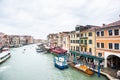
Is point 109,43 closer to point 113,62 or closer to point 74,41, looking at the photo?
point 113,62

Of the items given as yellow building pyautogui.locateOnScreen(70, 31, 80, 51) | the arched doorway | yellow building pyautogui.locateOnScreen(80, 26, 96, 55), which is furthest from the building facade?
yellow building pyautogui.locateOnScreen(70, 31, 80, 51)

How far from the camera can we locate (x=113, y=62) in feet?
90.9

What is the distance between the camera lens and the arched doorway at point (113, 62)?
27180 mm

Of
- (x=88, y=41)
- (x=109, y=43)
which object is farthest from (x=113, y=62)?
(x=88, y=41)

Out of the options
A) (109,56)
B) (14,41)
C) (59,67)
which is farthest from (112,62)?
(14,41)

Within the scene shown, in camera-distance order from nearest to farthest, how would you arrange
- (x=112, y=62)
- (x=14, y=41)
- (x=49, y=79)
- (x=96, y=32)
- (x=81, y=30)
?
(x=49, y=79) < (x=112, y=62) < (x=96, y=32) < (x=81, y=30) < (x=14, y=41)

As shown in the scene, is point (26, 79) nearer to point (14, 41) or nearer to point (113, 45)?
point (113, 45)

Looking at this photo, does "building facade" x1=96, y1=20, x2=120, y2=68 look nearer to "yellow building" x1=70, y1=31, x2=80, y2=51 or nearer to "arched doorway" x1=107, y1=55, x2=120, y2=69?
"arched doorway" x1=107, y1=55, x2=120, y2=69

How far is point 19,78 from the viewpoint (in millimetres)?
27125

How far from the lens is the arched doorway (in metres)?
27.2

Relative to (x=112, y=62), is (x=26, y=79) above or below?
below

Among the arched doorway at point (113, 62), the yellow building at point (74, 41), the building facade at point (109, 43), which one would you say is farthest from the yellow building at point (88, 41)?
the arched doorway at point (113, 62)

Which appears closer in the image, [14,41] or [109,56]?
[109,56]

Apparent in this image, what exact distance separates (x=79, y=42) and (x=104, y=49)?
1159cm
